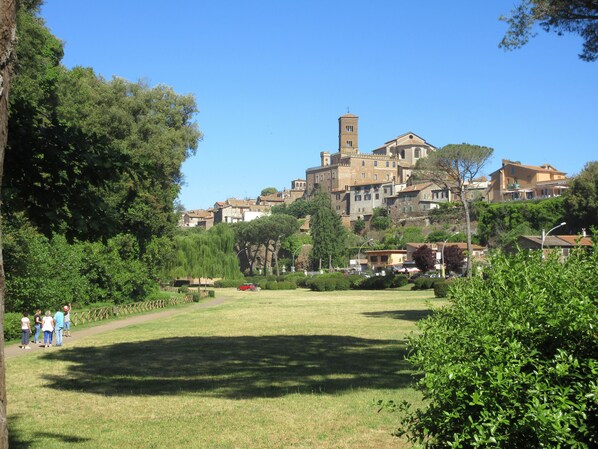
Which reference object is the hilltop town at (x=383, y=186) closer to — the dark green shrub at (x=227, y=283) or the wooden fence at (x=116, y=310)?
the dark green shrub at (x=227, y=283)

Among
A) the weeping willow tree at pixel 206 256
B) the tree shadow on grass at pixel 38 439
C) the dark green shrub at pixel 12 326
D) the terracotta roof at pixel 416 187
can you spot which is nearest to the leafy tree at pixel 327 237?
the terracotta roof at pixel 416 187

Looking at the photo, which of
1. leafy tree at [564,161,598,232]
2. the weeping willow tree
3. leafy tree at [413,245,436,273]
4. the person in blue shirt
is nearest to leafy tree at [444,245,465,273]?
leafy tree at [413,245,436,273]

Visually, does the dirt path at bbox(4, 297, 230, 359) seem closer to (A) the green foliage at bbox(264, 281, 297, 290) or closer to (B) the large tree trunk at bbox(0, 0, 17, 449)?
(B) the large tree trunk at bbox(0, 0, 17, 449)

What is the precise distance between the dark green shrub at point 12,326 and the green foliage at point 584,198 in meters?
68.4

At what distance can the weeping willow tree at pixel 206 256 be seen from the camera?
62938 mm

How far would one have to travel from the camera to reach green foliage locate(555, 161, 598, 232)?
78812mm

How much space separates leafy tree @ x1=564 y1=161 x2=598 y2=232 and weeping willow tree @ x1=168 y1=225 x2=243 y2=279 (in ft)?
136

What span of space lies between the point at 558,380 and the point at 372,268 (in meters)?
103

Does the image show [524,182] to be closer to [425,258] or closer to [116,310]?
[425,258]

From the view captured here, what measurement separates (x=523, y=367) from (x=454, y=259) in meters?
72.0

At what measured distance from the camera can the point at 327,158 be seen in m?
190

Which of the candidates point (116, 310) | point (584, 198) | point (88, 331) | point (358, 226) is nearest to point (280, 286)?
point (584, 198)

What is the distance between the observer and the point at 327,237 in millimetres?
105000

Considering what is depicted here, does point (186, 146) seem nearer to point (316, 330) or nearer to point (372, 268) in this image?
point (316, 330)
